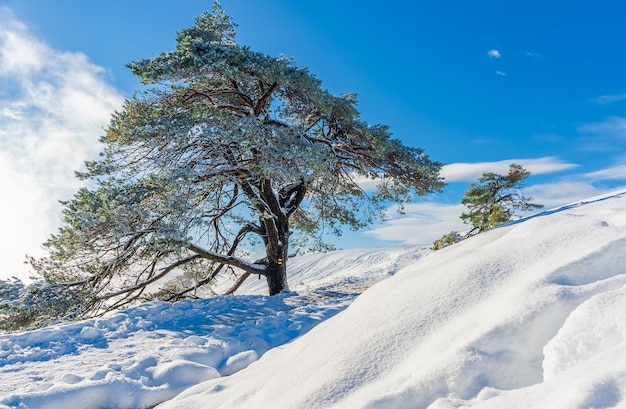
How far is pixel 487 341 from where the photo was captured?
1.63 meters

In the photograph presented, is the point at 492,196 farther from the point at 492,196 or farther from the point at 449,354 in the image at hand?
the point at 449,354

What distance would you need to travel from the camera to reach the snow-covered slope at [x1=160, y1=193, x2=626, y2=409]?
1373 mm

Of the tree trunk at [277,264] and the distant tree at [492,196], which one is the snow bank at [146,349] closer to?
the tree trunk at [277,264]

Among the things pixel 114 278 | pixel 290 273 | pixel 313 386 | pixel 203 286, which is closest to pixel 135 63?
pixel 114 278

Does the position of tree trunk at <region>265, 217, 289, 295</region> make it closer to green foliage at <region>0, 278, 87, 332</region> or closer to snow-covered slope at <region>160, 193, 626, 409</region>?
green foliage at <region>0, 278, 87, 332</region>

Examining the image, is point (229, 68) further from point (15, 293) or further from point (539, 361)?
point (539, 361)

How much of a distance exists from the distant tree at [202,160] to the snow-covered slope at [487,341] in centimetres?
483

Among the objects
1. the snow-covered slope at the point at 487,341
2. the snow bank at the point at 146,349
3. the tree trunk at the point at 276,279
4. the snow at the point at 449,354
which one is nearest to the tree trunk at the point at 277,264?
the tree trunk at the point at 276,279

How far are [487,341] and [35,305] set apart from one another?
8049 mm

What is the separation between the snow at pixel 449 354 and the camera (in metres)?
1.42

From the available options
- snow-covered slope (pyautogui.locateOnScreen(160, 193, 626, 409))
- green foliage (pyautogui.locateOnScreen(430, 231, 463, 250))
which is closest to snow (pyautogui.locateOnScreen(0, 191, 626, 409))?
snow-covered slope (pyautogui.locateOnScreen(160, 193, 626, 409))

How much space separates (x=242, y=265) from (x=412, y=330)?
25.5 ft

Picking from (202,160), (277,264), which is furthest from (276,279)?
(202,160)

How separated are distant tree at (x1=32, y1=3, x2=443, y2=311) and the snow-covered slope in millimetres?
4832
